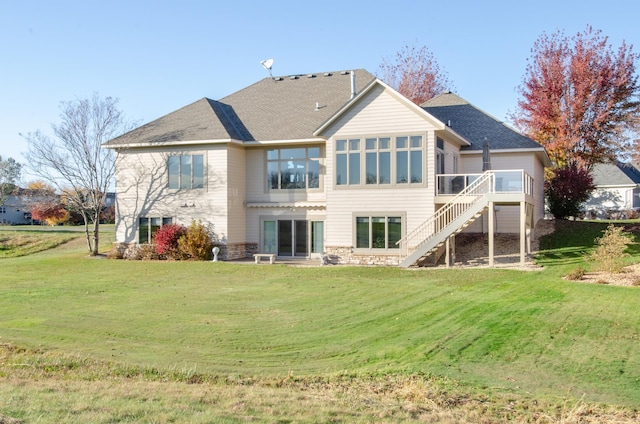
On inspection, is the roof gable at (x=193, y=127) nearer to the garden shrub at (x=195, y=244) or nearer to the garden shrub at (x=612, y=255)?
the garden shrub at (x=195, y=244)

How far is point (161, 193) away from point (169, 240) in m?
2.68

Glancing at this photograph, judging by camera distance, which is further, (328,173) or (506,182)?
(328,173)

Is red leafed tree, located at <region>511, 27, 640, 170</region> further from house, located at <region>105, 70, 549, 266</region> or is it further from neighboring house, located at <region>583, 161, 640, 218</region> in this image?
neighboring house, located at <region>583, 161, 640, 218</region>

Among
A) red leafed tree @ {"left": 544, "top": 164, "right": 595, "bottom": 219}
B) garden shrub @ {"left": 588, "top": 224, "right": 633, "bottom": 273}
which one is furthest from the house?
garden shrub @ {"left": 588, "top": 224, "right": 633, "bottom": 273}

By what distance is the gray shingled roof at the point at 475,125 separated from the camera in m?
25.9

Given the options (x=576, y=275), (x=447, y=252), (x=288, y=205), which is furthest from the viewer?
(x=288, y=205)

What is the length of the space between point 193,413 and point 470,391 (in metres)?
4.17

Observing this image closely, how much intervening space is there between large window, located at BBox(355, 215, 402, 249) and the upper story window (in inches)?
126

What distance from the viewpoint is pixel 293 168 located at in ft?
84.9

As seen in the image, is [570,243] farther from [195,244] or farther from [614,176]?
[614,176]

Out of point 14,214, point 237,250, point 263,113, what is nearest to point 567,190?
point 263,113

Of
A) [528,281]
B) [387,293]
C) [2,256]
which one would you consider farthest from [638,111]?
[2,256]

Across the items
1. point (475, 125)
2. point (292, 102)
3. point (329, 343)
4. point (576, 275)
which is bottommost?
point (329, 343)

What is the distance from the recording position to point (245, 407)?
679 centimetres
